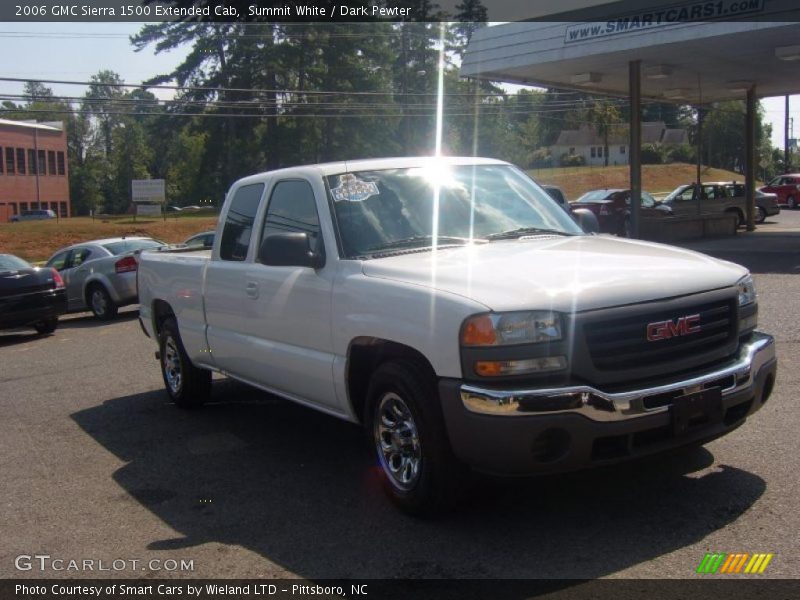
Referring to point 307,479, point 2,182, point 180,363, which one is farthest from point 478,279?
point 2,182

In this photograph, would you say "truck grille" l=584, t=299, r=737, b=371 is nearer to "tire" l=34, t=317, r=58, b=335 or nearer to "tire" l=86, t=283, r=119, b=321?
"tire" l=34, t=317, r=58, b=335

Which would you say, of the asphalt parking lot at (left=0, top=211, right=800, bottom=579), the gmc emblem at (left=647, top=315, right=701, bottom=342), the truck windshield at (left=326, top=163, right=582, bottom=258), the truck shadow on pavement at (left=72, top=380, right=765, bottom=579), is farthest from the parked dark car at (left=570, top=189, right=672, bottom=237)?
the gmc emblem at (left=647, top=315, right=701, bottom=342)

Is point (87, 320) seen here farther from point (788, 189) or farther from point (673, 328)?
point (788, 189)

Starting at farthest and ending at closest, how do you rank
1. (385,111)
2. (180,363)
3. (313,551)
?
(385,111), (180,363), (313,551)

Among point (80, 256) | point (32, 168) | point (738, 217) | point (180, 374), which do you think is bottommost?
point (180, 374)

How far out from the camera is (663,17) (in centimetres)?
1927

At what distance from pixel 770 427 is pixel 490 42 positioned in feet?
60.3

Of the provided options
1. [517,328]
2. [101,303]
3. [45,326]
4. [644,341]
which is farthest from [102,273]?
[644,341]

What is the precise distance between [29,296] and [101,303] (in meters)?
2.32

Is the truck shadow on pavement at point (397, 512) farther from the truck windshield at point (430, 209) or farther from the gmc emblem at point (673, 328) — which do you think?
the truck windshield at point (430, 209)

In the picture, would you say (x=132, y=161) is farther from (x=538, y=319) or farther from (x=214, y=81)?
(x=538, y=319)

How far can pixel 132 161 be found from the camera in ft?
316

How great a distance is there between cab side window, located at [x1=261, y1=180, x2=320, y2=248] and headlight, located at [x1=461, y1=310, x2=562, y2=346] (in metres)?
1.78

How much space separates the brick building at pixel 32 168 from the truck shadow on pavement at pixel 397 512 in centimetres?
6927
